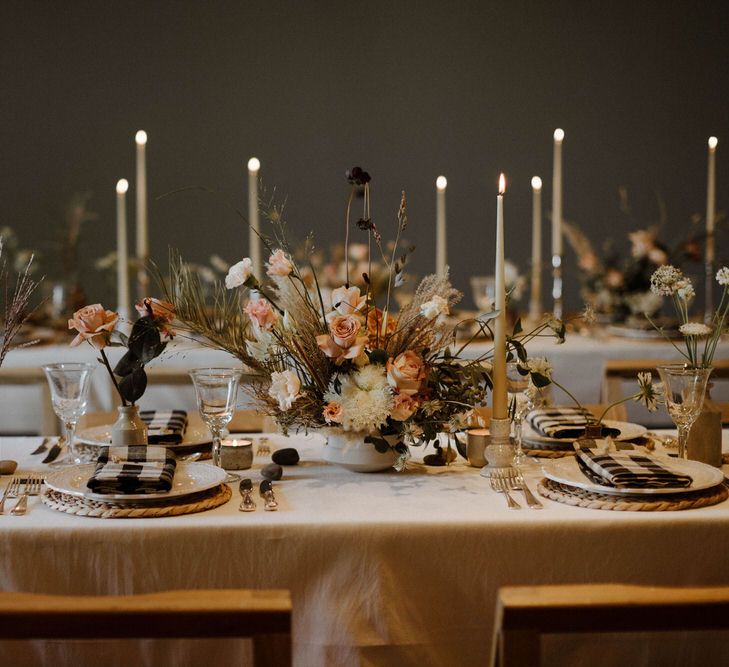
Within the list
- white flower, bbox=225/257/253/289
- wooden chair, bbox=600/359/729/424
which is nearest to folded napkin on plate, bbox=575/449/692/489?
white flower, bbox=225/257/253/289

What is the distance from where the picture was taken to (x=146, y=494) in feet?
4.66

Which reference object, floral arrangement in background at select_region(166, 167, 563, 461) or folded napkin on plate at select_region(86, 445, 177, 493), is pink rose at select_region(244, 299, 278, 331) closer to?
floral arrangement in background at select_region(166, 167, 563, 461)

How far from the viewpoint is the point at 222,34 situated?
4.69 m

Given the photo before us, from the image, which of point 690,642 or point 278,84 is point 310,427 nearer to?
point 690,642

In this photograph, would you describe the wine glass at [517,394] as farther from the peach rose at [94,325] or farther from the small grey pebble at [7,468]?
the small grey pebble at [7,468]

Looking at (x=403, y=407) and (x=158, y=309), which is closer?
(x=403, y=407)

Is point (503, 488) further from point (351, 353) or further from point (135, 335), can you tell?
point (135, 335)

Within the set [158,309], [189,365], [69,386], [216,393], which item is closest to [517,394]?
[216,393]

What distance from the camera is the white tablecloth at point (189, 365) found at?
9.89 ft

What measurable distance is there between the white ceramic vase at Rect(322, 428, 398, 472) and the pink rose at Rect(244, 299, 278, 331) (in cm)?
21

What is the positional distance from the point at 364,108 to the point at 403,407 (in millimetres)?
3388

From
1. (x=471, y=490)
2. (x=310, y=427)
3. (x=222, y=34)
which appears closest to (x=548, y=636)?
(x=471, y=490)

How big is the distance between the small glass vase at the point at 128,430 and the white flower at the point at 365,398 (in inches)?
15.2

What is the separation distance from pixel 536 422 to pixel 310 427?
1.72 feet
